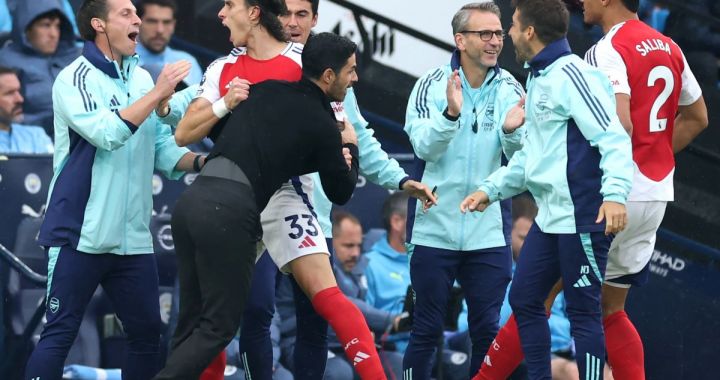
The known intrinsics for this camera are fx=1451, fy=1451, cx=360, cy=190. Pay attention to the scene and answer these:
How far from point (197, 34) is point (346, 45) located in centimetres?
466

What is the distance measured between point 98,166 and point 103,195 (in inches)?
5.6

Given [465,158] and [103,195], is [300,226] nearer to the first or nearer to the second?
[103,195]

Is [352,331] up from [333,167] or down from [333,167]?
down

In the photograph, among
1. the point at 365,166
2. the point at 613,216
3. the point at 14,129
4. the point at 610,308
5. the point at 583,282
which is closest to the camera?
the point at 613,216

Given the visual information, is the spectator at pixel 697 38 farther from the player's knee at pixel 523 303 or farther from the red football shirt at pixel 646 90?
the player's knee at pixel 523 303

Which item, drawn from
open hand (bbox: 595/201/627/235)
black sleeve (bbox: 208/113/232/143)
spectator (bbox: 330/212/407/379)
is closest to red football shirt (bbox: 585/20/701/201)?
open hand (bbox: 595/201/627/235)

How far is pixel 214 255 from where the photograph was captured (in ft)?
19.8

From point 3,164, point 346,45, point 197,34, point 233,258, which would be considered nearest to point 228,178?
point 233,258

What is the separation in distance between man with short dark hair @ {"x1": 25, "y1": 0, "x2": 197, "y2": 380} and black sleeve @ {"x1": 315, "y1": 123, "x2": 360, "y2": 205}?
36.3 inches

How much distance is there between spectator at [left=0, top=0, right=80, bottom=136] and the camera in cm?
971

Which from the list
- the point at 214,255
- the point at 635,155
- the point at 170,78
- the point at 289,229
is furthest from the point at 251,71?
the point at 635,155

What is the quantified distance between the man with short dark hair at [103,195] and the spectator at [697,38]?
4812mm

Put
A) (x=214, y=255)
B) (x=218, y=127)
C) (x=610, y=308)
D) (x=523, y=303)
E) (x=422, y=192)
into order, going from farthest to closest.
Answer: (x=422, y=192)
(x=610, y=308)
(x=523, y=303)
(x=218, y=127)
(x=214, y=255)

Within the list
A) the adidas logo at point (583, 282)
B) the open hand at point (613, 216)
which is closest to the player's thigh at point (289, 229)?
the adidas logo at point (583, 282)
